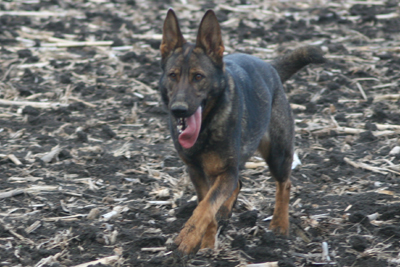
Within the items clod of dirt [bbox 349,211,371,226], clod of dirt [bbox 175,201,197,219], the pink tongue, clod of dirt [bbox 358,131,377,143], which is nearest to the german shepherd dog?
the pink tongue

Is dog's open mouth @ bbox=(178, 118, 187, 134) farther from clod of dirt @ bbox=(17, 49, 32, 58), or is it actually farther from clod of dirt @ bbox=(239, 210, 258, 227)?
clod of dirt @ bbox=(17, 49, 32, 58)

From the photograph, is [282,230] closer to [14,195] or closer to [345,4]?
[14,195]

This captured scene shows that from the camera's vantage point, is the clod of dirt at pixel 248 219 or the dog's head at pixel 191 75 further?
the clod of dirt at pixel 248 219

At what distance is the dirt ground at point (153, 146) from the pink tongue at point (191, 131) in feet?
2.97

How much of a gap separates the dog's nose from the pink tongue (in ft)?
0.52

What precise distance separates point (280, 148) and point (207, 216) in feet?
5.21

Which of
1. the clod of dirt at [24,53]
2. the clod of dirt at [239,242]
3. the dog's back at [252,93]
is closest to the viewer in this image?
the clod of dirt at [239,242]

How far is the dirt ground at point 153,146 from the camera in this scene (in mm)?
5023

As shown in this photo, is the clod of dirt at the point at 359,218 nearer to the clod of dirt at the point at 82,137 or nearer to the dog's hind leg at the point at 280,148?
the dog's hind leg at the point at 280,148

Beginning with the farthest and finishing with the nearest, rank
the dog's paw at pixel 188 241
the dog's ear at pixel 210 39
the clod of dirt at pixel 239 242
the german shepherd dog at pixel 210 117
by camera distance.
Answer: the clod of dirt at pixel 239 242 → the dog's ear at pixel 210 39 → the german shepherd dog at pixel 210 117 → the dog's paw at pixel 188 241

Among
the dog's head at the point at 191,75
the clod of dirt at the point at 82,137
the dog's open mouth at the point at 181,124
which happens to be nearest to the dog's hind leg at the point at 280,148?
the dog's head at the point at 191,75

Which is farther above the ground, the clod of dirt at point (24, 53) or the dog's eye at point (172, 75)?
the dog's eye at point (172, 75)

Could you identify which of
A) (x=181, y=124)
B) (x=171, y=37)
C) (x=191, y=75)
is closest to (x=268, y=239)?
(x=181, y=124)

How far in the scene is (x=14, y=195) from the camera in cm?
576
